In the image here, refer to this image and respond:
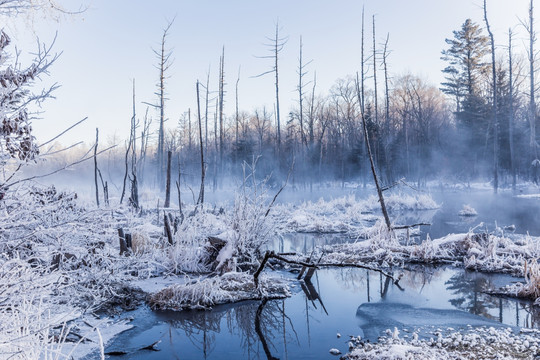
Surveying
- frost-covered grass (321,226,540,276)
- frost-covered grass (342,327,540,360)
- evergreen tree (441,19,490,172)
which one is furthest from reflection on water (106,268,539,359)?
evergreen tree (441,19,490,172)

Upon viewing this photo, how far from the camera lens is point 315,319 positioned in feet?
16.7

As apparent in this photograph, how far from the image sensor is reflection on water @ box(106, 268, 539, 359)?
4.24 m

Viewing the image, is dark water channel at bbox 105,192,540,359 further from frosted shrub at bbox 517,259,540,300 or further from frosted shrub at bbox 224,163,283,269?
frosted shrub at bbox 224,163,283,269

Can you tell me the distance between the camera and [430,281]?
681 centimetres

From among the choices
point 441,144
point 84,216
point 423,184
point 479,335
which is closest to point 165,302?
point 84,216

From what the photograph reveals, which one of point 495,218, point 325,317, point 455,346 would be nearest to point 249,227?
point 325,317

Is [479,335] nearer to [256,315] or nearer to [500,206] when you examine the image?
[256,315]

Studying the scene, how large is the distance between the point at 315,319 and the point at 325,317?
179 millimetres

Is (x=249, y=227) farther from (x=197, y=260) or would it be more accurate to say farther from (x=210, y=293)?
(x=210, y=293)

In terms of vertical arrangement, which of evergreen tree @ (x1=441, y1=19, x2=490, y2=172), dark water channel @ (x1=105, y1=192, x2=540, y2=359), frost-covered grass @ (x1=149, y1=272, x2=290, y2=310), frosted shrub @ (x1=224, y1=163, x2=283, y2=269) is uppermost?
evergreen tree @ (x1=441, y1=19, x2=490, y2=172)

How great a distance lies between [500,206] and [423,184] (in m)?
12.5

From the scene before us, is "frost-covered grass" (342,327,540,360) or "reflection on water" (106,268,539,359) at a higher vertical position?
"frost-covered grass" (342,327,540,360)

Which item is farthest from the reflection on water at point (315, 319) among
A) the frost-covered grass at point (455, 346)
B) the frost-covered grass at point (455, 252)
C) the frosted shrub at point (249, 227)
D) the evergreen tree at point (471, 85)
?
the evergreen tree at point (471, 85)

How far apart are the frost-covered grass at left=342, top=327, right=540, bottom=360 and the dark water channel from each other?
0.26m
